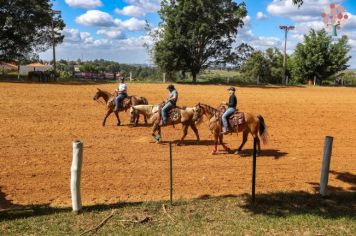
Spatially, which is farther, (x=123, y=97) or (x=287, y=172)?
(x=123, y=97)

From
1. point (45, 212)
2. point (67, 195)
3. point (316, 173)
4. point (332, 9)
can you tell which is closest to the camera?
point (45, 212)

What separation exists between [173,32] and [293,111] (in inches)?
955

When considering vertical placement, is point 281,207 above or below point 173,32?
below

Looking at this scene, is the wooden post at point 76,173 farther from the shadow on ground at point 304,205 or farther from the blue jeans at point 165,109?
the blue jeans at point 165,109

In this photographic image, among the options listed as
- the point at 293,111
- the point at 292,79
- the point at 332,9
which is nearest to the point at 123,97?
the point at 293,111

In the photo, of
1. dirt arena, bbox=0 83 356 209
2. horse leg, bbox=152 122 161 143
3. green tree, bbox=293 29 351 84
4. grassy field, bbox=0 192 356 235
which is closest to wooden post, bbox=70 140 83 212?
grassy field, bbox=0 192 356 235

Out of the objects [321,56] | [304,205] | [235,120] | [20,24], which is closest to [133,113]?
[235,120]

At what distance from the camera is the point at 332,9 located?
23.2 meters

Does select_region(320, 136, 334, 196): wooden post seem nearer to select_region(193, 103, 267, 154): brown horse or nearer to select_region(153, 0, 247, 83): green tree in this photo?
select_region(193, 103, 267, 154): brown horse

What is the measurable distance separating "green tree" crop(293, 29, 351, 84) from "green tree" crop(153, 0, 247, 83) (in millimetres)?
12421

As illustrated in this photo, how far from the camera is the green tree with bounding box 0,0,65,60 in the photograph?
4019cm

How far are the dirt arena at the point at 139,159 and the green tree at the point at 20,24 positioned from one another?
21.0 metres

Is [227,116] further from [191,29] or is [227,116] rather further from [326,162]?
[191,29]

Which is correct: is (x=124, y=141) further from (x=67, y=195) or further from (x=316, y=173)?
(x=316, y=173)
